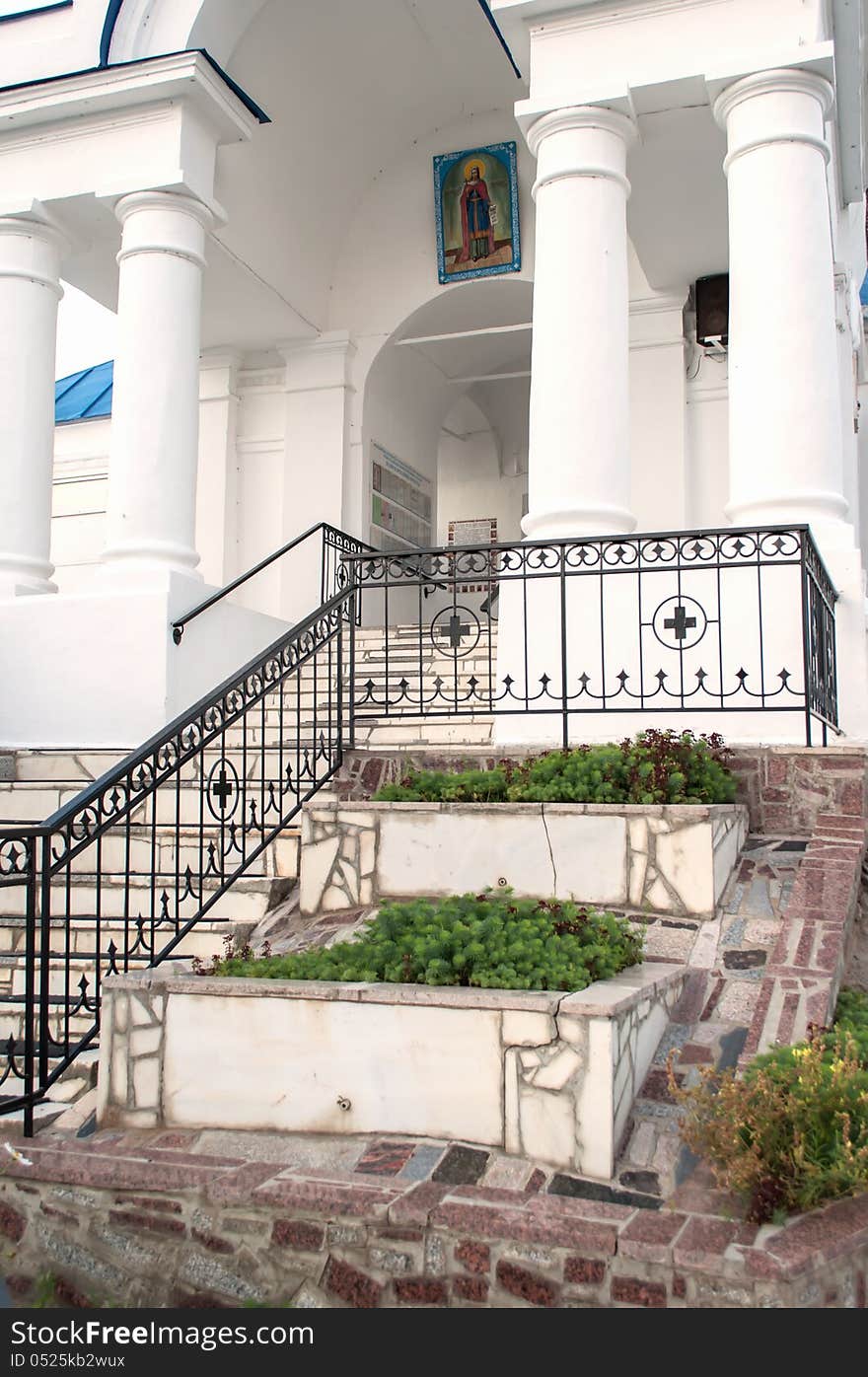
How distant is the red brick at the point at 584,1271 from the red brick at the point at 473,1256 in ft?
0.69

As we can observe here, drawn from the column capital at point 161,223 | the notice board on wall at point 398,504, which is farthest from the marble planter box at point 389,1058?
the notice board on wall at point 398,504

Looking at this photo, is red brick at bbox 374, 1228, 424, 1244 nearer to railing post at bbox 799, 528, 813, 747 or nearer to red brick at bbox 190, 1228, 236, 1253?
red brick at bbox 190, 1228, 236, 1253

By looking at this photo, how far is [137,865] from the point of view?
6242mm

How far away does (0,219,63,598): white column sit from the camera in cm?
938

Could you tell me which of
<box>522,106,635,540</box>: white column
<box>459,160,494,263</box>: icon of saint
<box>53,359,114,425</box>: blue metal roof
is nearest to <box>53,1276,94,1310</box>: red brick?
<box>522,106,635,540</box>: white column

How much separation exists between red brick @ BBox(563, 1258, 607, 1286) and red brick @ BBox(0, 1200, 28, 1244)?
173 centimetres

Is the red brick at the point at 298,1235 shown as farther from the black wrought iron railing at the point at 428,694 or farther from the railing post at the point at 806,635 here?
the railing post at the point at 806,635

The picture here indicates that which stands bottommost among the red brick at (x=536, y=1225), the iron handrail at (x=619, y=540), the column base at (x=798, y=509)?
the red brick at (x=536, y=1225)

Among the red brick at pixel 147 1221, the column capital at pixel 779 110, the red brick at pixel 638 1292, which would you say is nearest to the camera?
the red brick at pixel 638 1292

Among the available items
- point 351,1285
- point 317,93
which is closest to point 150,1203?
point 351,1285

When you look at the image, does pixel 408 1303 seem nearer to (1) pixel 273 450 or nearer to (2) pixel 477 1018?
(2) pixel 477 1018

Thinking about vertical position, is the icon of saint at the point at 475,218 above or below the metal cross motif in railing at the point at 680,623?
above

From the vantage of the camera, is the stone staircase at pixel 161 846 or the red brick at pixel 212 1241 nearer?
the red brick at pixel 212 1241

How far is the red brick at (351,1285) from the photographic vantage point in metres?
3.16
